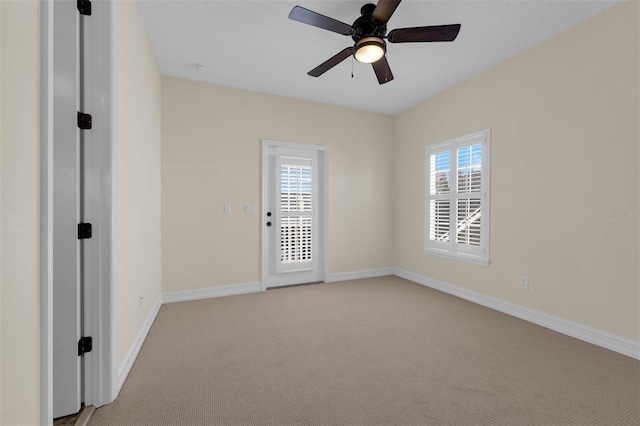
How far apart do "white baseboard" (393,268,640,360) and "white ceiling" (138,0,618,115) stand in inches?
106

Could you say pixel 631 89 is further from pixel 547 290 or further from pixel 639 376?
pixel 639 376

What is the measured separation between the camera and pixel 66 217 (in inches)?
62.8

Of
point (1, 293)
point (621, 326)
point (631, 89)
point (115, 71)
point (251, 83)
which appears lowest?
point (621, 326)

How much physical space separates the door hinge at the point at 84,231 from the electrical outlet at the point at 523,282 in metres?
3.76

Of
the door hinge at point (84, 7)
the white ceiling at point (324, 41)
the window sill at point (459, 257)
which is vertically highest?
the white ceiling at point (324, 41)

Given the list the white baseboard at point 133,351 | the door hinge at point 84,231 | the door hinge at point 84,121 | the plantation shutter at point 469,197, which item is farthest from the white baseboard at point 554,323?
the door hinge at point 84,121

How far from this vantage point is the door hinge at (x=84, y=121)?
1.66 metres

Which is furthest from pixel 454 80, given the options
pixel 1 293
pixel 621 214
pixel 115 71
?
pixel 1 293

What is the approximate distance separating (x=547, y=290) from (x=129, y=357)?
145 inches

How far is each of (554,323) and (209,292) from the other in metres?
3.79

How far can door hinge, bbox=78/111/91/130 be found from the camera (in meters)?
1.66

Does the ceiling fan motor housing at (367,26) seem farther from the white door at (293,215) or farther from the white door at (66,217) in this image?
the white door at (293,215)

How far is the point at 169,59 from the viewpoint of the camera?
126 inches

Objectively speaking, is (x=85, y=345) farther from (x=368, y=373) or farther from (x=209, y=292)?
(x=209, y=292)
